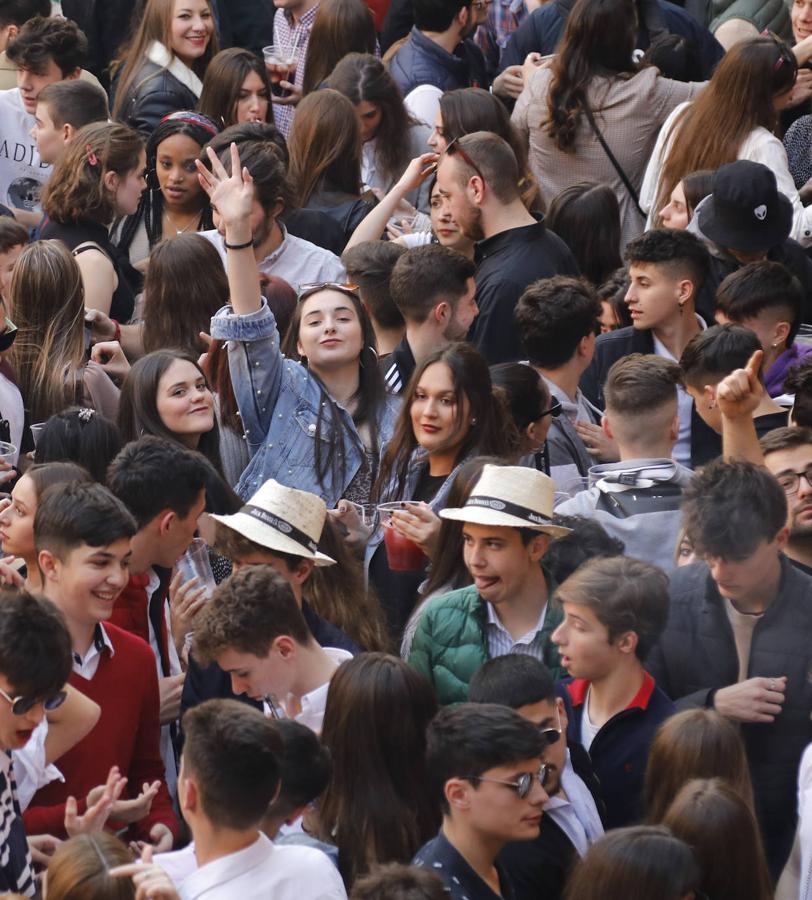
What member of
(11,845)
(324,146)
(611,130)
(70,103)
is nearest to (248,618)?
(11,845)

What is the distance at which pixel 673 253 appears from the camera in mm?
6629

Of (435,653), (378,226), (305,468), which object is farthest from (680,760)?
(378,226)

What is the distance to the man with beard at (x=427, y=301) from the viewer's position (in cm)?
621

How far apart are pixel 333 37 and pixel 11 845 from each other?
20.2 feet

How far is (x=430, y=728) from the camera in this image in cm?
402

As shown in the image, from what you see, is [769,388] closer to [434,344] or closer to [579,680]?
[434,344]

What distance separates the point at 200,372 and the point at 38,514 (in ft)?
4.51

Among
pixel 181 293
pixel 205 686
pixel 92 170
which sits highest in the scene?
pixel 92 170

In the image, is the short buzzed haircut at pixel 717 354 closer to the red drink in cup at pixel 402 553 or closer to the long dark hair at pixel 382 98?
the red drink in cup at pixel 402 553

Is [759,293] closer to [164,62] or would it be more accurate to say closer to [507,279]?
[507,279]

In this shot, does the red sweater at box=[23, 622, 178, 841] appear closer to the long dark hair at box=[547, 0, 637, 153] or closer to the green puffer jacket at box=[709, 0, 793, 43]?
the long dark hair at box=[547, 0, 637, 153]

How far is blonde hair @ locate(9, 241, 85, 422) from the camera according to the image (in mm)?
6141

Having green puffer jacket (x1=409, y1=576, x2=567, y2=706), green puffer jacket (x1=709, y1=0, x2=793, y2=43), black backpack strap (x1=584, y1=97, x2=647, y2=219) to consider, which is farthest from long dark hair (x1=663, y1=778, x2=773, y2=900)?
green puffer jacket (x1=709, y1=0, x2=793, y2=43)

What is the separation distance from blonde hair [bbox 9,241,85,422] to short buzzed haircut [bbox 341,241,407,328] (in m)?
1.11
